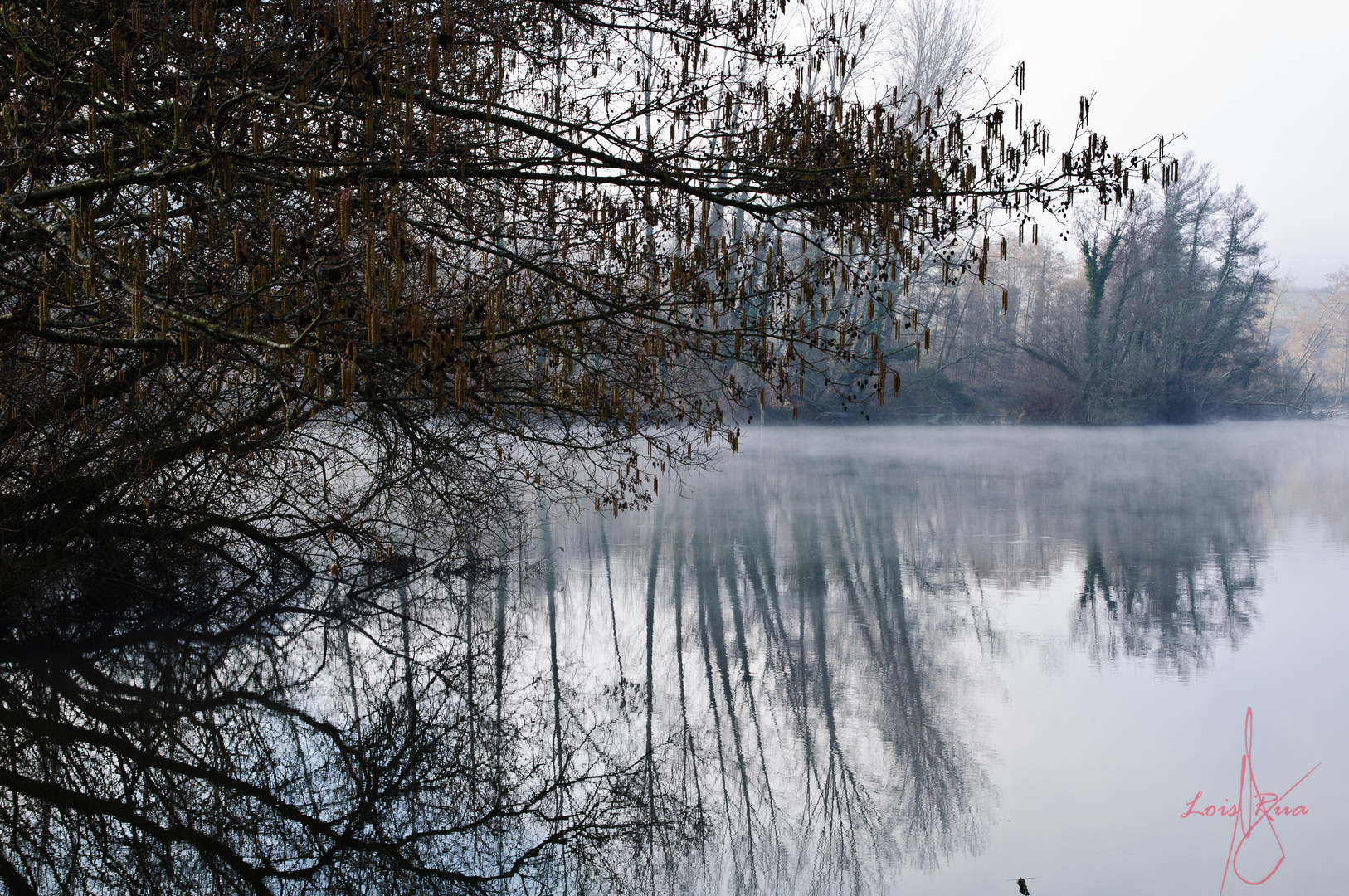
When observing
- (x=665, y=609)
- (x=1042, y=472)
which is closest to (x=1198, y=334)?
(x=1042, y=472)

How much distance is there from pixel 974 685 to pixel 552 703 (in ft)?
8.22

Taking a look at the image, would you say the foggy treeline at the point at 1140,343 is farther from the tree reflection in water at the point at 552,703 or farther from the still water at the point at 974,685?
the tree reflection in water at the point at 552,703

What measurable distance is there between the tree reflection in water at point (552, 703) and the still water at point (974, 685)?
35mm

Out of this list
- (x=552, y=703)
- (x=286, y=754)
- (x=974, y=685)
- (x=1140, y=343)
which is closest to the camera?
Result: (x=286, y=754)

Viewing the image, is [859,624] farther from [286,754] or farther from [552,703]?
[286,754]

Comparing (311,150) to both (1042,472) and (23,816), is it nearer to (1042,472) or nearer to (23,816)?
(23,816)

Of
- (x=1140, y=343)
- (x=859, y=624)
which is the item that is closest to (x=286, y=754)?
(x=859, y=624)

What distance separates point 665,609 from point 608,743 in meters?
3.33

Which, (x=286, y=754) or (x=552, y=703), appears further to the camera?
(x=552, y=703)
